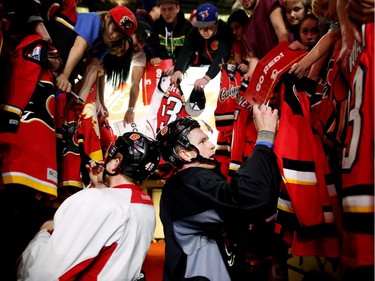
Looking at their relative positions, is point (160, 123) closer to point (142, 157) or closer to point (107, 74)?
point (107, 74)

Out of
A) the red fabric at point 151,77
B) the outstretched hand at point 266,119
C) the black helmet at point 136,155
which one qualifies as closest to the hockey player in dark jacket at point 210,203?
the outstretched hand at point 266,119

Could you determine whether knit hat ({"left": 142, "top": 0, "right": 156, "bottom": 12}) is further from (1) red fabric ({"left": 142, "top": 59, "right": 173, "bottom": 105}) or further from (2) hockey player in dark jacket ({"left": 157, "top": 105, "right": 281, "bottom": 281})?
(2) hockey player in dark jacket ({"left": 157, "top": 105, "right": 281, "bottom": 281})

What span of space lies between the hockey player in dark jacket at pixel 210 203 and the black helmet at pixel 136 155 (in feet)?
0.44

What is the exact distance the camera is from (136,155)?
200cm

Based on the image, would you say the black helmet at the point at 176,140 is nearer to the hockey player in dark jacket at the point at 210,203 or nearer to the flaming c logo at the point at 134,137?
the hockey player in dark jacket at the point at 210,203

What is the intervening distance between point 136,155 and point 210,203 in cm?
52

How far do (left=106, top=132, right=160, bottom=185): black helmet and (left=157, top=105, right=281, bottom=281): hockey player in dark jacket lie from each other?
0.44 ft

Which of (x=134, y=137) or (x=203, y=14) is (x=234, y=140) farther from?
(x=203, y=14)

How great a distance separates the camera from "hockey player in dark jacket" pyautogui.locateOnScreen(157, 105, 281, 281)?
166cm

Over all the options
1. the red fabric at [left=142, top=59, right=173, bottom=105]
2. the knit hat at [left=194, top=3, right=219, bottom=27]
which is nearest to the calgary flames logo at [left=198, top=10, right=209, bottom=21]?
the knit hat at [left=194, top=3, right=219, bottom=27]

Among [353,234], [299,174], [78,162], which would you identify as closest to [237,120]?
[299,174]

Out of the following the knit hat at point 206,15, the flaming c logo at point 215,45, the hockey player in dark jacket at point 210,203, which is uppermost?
the knit hat at point 206,15

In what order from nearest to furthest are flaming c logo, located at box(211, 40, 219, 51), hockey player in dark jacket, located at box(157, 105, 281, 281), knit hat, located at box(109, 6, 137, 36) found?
hockey player in dark jacket, located at box(157, 105, 281, 281) < knit hat, located at box(109, 6, 137, 36) < flaming c logo, located at box(211, 40, 219, 51)

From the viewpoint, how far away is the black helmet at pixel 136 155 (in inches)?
78.7
